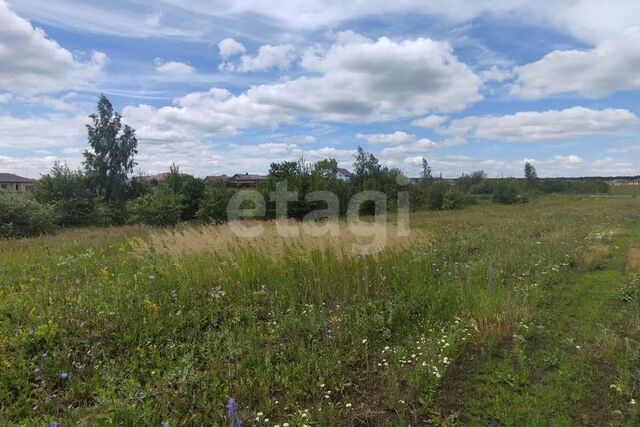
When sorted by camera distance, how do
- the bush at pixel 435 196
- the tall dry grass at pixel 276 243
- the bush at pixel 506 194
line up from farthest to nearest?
the bush at pixel 506 194 → the bush at pixel 435 196 → the tall dry grass at pixel 276 243

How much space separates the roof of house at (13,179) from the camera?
7412 centimetres

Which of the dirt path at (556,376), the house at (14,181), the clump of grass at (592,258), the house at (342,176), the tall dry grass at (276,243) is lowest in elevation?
the dirt path at (556,376)

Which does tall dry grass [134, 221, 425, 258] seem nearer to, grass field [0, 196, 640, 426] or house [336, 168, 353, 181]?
grass field [0, 196, 640, 426]

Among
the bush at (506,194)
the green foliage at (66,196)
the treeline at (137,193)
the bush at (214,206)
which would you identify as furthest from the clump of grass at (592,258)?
the bush at (506,194)

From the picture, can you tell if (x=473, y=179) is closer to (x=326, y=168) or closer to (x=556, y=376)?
(x=326, y=168)

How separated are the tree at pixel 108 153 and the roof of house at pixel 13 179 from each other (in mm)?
48669

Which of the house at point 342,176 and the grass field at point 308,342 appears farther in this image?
the house at point 342,176

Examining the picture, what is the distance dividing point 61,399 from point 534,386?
12.7ft

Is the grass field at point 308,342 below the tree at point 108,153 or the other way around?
below

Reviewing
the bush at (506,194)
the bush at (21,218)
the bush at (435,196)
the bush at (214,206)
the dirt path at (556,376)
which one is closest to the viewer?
the dirt path at (556,376)

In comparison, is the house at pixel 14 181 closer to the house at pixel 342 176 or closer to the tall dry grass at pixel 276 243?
the house at pixel 342 176

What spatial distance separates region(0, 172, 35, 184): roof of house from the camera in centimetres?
7412

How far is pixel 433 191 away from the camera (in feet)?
160

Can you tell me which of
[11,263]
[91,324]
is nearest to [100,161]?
[11,263]
